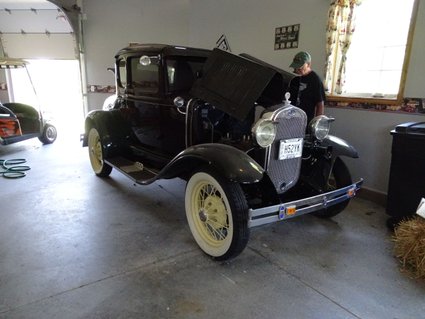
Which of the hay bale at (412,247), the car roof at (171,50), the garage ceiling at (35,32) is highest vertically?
the garage ceiling at (35,32)

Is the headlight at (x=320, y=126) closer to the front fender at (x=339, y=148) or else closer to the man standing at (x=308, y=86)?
the front fender at (x=339, y=148)

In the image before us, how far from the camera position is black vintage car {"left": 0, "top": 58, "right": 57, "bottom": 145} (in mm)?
5105

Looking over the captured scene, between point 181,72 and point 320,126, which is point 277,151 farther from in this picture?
point 181,72

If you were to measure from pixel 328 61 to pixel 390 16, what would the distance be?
737 mm

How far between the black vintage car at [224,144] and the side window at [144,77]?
0.03 ft

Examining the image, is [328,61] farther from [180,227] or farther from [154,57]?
[180,227]

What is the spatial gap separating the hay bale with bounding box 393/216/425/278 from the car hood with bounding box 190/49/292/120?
1.41 m

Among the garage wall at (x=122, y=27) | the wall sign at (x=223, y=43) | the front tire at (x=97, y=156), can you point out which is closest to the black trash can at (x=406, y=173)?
the wall sign at (x=223, y=43)

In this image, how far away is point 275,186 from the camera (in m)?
2.48

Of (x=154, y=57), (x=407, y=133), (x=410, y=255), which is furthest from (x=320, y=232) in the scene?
(x=154, y=57)

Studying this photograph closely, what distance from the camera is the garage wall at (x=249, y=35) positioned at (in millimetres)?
3400

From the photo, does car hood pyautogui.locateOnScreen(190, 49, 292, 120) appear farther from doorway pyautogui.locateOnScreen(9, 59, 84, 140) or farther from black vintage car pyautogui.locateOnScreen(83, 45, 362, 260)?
doorway pyautogui.locateOnScreen(9, 59, 84, 140)

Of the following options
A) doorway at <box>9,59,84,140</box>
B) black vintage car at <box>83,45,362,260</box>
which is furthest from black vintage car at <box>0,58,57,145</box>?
black vintage car at <box>83,45,362,260</box>

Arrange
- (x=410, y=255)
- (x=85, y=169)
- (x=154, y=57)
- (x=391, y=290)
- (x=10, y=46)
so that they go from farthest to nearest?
(x=10, y=46), (x=85, y=169), (x=154, y=57), (x=410, y=255), (x=391, y=290)
